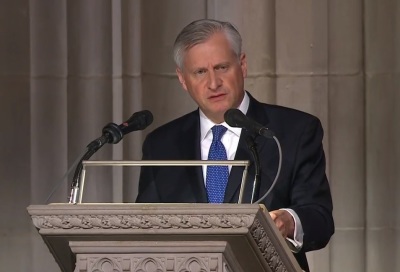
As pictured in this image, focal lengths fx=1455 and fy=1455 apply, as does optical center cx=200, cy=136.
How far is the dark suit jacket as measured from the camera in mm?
5219

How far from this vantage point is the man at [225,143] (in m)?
5.28

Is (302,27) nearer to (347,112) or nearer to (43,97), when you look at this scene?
(347,112)

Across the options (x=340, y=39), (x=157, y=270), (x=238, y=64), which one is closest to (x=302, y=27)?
(x=340, y=39)

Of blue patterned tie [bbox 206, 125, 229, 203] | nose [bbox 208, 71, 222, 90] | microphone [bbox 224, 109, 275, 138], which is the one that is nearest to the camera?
microphone [bbox 224, 109, 275, 138]

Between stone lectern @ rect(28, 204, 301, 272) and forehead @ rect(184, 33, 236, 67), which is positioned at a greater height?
forehead @ rect(184, 33, 236, 67)

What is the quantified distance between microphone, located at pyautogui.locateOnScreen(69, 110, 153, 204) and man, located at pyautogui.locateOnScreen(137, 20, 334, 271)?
1.27 ft

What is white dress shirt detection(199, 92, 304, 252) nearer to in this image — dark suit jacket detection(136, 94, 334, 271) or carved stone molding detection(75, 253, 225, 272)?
dark suit jacket detection(136, 94, 334, 271)

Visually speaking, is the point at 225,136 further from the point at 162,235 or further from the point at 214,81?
the point at 162,235

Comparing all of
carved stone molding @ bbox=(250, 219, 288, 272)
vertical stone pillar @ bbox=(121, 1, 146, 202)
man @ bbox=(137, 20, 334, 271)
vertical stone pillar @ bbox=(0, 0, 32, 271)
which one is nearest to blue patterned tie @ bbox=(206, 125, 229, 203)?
man @ bbox=(137, 20, 334, 271)

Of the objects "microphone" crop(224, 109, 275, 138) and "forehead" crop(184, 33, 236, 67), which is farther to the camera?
"forehead" crop(184, 33, 236, 67)

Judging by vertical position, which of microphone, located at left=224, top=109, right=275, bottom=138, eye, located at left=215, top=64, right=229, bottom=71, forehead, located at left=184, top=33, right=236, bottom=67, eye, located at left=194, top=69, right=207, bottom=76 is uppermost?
forehead, located at left=184, top=33, right=236, bottom=67

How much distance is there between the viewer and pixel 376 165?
23.8 ft

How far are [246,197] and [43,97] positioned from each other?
2.24 metres

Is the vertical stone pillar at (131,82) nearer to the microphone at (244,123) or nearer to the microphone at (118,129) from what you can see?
the microphone at (118,129)
